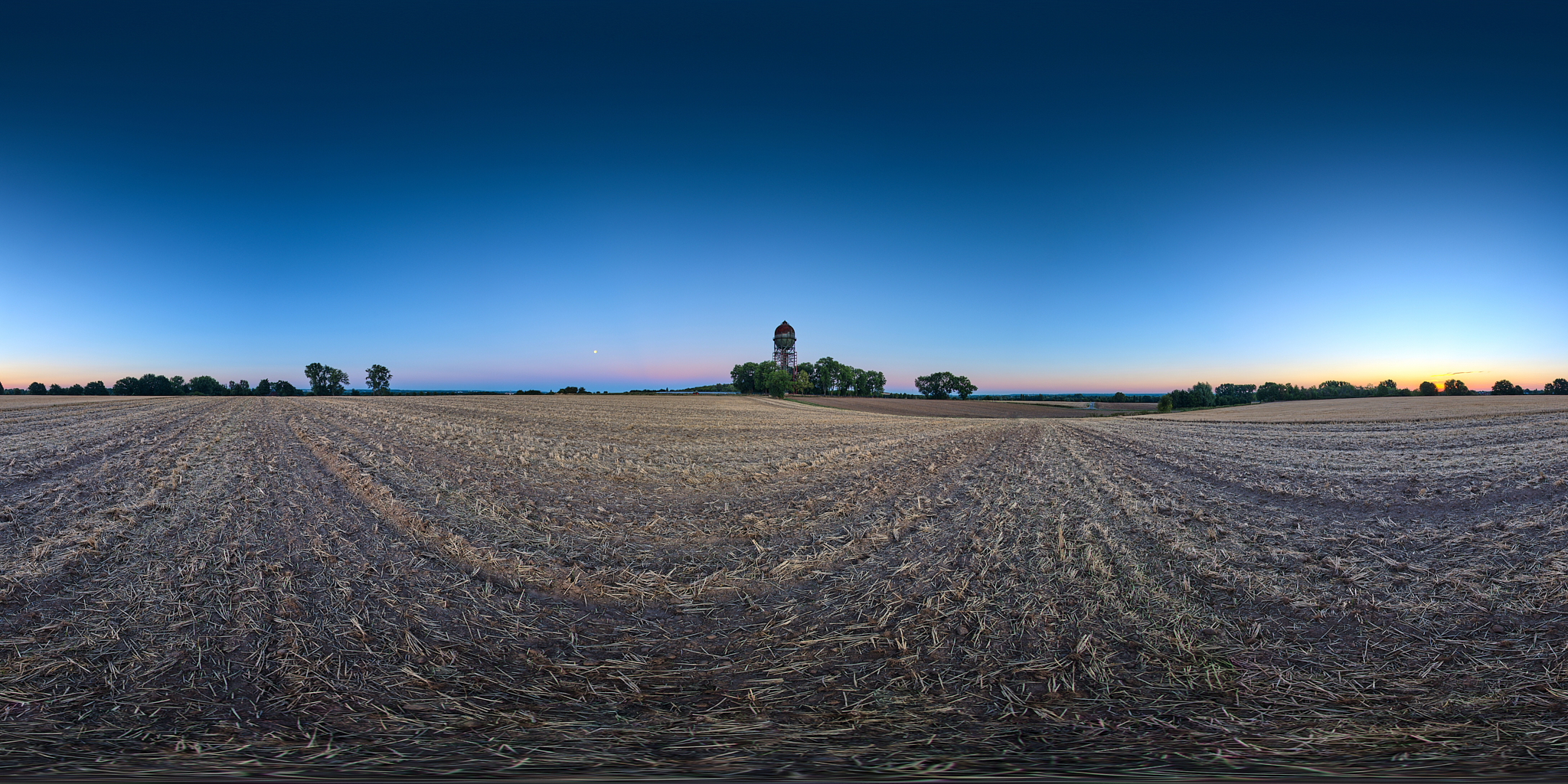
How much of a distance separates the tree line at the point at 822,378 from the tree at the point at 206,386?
88.4m

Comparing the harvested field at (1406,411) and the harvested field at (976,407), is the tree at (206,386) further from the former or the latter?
the harvested field at (1406,411)

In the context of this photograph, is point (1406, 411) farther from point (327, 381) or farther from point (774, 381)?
point (327, 381)

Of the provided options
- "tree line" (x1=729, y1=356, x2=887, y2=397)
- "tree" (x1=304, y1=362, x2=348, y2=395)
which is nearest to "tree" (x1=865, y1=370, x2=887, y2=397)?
"tree line" (x1=729, y1=356, x2=887, y2=397)

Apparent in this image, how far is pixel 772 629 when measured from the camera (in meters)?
3.79

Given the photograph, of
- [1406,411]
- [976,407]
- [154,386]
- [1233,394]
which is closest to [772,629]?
[1406,411]

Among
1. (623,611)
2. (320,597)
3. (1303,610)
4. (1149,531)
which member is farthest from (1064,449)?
(320,597)

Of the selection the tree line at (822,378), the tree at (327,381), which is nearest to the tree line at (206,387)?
the tree at (327,381)

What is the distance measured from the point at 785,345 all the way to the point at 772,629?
10327 cm

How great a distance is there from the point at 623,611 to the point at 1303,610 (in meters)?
5.09

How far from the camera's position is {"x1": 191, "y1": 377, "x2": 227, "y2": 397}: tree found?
93.0 m

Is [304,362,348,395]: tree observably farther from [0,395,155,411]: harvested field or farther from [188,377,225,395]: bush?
[0,395,155,411]: harvested field

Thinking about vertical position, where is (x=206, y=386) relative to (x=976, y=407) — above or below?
above

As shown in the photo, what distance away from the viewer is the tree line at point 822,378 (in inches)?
3947

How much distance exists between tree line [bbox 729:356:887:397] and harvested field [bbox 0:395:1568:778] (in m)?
91.1
